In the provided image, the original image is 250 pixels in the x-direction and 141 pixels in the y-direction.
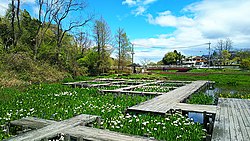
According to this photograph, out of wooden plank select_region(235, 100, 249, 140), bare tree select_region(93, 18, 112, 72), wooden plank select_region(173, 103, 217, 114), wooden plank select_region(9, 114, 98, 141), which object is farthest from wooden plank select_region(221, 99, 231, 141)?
bare tree select_region(93, 18, 112, 72)

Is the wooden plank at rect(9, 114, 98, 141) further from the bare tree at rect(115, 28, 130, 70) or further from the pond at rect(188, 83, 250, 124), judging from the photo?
the bare tree at rect(115, 28, 130, 70)

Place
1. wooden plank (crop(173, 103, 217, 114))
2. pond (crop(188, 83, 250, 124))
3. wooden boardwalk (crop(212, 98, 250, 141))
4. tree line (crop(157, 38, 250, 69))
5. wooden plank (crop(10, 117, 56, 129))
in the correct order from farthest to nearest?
tree line (crop(157, 38, 250, 69)), pond (crop(188, 83, 250, 124)), wooden plank (crop(173, 103, 217, 114)), wooden plank (crop(10, 117, 56, 129)), wooden boardwalk (crop(212, 98, 250, 141))

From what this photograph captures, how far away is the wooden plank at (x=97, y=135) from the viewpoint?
3.88 metres

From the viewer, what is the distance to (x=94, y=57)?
27297 millimetres

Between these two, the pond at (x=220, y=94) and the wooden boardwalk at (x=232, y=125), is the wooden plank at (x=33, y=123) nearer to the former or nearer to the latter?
the wooden boardwalk at (x=232, y=125)

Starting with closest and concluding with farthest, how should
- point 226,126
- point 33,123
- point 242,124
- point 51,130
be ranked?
point 51,130 → point 226,126 → point 242,124 → point 33,123

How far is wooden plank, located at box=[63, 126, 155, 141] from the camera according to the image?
3.88 m

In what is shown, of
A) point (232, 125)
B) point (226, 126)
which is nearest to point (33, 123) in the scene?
point (226, 126)

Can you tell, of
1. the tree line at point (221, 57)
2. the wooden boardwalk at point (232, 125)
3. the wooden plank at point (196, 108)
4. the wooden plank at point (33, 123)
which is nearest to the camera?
the wooden boardwalk at point (232, 125)

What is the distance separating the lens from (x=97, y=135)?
409 centimetres

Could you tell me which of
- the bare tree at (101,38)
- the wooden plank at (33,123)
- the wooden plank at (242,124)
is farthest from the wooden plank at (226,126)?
the bare tree at (101,38)

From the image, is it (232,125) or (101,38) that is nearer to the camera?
(232,125)

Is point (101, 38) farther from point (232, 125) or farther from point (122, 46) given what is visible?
point (232, 125)

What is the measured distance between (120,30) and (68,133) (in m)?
30.6
